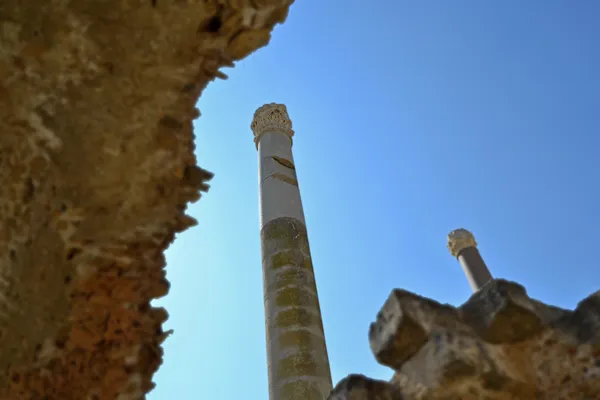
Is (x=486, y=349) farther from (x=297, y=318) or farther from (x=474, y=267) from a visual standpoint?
(x=474, y=267)

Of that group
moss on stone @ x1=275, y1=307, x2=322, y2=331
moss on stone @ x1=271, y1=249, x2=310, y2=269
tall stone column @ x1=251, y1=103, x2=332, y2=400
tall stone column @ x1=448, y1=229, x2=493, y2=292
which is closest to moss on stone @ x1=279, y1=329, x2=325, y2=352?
tall stone column @ x1=251, y1=103, x2=332, y2=400

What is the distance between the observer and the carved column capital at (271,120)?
11680 millimetres

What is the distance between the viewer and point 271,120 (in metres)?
11.7

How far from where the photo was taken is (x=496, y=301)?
3377mm

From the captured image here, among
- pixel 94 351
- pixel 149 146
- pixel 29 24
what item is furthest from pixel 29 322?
pixel 29 24

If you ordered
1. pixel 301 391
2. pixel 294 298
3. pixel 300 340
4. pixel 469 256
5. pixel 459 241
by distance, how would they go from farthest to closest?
pixel 459 241
pixel 469 256
pixel 294 298
pixel 300 340
pixel 301 391

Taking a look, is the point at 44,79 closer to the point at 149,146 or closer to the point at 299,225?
the point at 149,146

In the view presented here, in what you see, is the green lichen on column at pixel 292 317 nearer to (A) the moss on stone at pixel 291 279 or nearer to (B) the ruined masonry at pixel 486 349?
(A) the moss on stone at pixel 291 279

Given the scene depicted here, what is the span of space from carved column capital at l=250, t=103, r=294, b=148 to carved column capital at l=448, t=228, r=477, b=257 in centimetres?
641

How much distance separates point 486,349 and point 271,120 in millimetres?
9104

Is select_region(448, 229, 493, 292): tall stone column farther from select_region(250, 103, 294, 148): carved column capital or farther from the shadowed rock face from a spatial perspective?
the shadowed rock face

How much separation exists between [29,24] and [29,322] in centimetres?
102

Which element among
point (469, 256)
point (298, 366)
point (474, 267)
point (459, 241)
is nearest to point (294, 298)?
point (298, 366)

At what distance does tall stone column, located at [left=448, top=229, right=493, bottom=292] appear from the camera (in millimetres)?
14492
